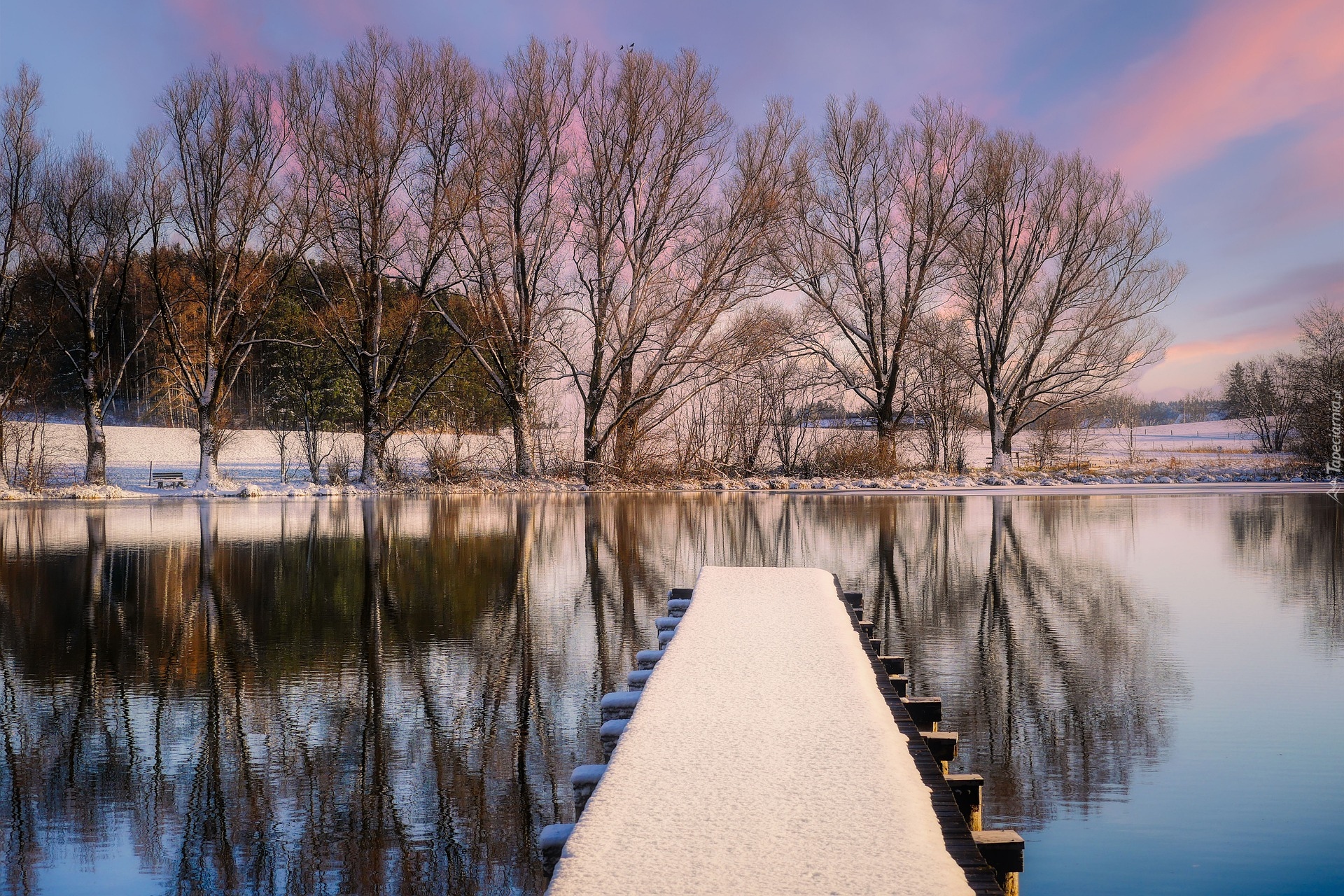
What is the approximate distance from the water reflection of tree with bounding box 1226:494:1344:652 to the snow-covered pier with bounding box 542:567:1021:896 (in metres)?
5.92

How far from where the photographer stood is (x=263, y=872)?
150 inches

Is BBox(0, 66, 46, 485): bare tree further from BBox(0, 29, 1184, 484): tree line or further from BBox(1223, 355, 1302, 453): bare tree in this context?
BBox(1223, 355, 1302, 453): bare tree

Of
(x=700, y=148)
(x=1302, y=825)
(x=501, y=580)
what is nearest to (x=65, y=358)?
(x=700, y=148)

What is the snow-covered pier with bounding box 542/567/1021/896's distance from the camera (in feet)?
9.24

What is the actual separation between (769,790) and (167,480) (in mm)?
29398

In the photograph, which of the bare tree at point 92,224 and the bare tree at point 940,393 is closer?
the bare tree at point 92,224

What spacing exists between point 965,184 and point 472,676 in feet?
94.8

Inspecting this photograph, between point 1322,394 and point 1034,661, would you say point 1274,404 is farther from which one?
point 1034,661

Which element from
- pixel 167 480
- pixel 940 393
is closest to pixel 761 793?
pixel 167 480

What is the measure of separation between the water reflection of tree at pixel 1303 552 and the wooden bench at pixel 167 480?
2569 cm

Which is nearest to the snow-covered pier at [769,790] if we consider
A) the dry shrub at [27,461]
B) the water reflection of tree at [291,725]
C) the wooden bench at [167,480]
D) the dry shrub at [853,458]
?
the water reflection of tree at [291,725]

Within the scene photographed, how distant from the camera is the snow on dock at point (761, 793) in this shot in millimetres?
2805

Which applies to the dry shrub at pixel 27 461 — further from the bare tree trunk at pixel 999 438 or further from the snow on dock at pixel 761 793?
the bare tree trunk at pixel 999 438

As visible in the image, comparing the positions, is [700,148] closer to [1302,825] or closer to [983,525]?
[983,525]
